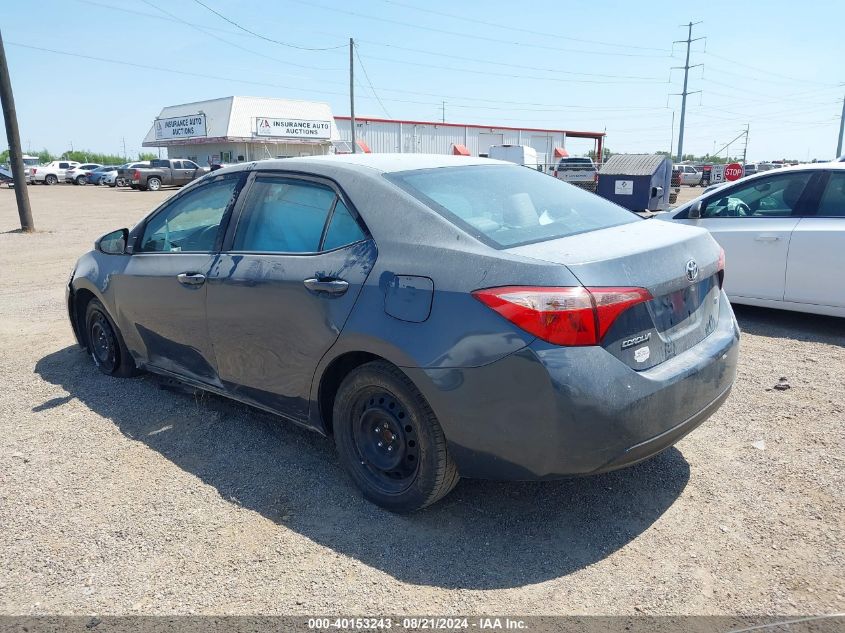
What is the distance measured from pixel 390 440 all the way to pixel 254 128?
4483 cm

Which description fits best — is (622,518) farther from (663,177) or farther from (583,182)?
(583,182)

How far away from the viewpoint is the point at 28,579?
273cm

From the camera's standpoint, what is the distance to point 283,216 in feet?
11.8

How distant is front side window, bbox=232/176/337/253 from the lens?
Result: 339 cm

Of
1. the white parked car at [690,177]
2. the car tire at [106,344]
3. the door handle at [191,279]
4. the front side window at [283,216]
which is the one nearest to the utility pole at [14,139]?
the car tire at [106,344]

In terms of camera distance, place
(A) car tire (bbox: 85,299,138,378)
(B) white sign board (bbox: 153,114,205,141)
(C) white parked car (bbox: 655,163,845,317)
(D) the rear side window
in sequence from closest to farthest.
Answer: (D) the rear side window
(A) car tire (bbox: 85,299,138,378)
(C) white parked car (bbox: 655,163,845,317)
(B) white sign board (bbox: 153,114,205,141)

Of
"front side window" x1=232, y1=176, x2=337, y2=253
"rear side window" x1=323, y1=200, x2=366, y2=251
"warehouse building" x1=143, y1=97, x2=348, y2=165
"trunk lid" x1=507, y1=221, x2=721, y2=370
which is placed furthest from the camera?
"warehouse building" x1=143, y1=97, x2=348, y2=165

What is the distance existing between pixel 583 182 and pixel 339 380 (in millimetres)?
25652

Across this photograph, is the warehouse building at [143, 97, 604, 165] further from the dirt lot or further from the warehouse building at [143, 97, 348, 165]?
the dirt lot

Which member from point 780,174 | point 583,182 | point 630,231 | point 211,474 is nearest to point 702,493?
point 630,231

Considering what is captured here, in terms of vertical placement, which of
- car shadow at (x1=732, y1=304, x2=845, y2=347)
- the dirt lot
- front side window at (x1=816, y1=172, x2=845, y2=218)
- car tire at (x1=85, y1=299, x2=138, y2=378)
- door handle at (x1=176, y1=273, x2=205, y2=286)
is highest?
front side window at (x1=816, y1=172, x2=845, y2=218)

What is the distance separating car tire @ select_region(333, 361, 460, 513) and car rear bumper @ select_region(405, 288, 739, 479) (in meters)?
0.10

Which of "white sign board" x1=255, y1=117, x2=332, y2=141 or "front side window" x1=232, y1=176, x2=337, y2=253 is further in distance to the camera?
"white sign board" x1=255, y1=117, x2=332, y2=141

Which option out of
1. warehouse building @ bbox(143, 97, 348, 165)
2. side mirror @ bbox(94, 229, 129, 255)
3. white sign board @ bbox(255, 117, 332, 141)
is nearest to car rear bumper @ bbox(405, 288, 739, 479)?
side mirror @ bbox(94, 229, 129, 255)
